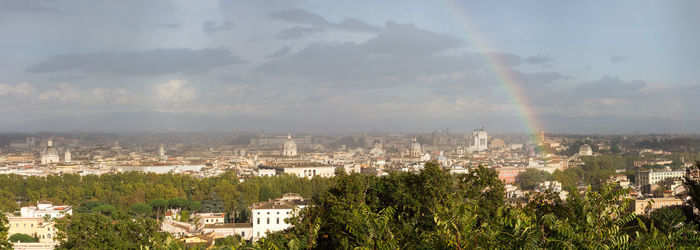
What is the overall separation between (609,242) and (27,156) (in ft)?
353

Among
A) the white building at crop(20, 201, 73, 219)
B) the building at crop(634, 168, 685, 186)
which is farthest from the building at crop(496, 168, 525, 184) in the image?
the white building at crop(20, 201, 73, 219)

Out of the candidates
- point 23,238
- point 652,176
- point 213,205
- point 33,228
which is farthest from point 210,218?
point 652,176

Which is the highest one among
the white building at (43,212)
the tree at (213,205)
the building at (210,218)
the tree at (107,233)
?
the tree at (107,233)

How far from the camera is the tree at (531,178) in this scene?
166 ft

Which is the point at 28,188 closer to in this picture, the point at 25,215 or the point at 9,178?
the point at 9,178

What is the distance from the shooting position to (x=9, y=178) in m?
45.0

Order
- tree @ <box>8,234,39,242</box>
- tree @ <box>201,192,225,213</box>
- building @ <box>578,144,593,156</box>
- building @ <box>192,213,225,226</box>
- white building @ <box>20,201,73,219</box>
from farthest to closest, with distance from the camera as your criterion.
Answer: building @ <box>578,144,593,156</box> → tree @ <box>201,192,225,213</box> → building @ <box>192,213,225,226</box> → white building @ <box>20,201,73,219</box> → tree @ <box>8,234,39,242</box>

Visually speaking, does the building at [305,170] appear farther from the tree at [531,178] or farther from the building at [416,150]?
the building at [416,150]

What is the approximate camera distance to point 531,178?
53219 mm

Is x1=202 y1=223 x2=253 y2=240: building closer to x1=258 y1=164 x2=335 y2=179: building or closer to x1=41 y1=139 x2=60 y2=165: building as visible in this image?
x1=258 y1=164 x2=335 y2=179: building

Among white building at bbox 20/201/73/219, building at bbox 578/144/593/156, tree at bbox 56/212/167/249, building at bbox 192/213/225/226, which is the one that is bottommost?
building at bbox 192/213/225/226

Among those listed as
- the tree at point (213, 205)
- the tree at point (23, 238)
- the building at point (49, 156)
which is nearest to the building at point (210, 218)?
the tree at point (213, 205)

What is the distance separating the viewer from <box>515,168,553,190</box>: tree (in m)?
50.7

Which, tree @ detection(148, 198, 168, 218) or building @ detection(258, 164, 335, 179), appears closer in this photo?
tree @ detection(148, 198, 168, 218)
